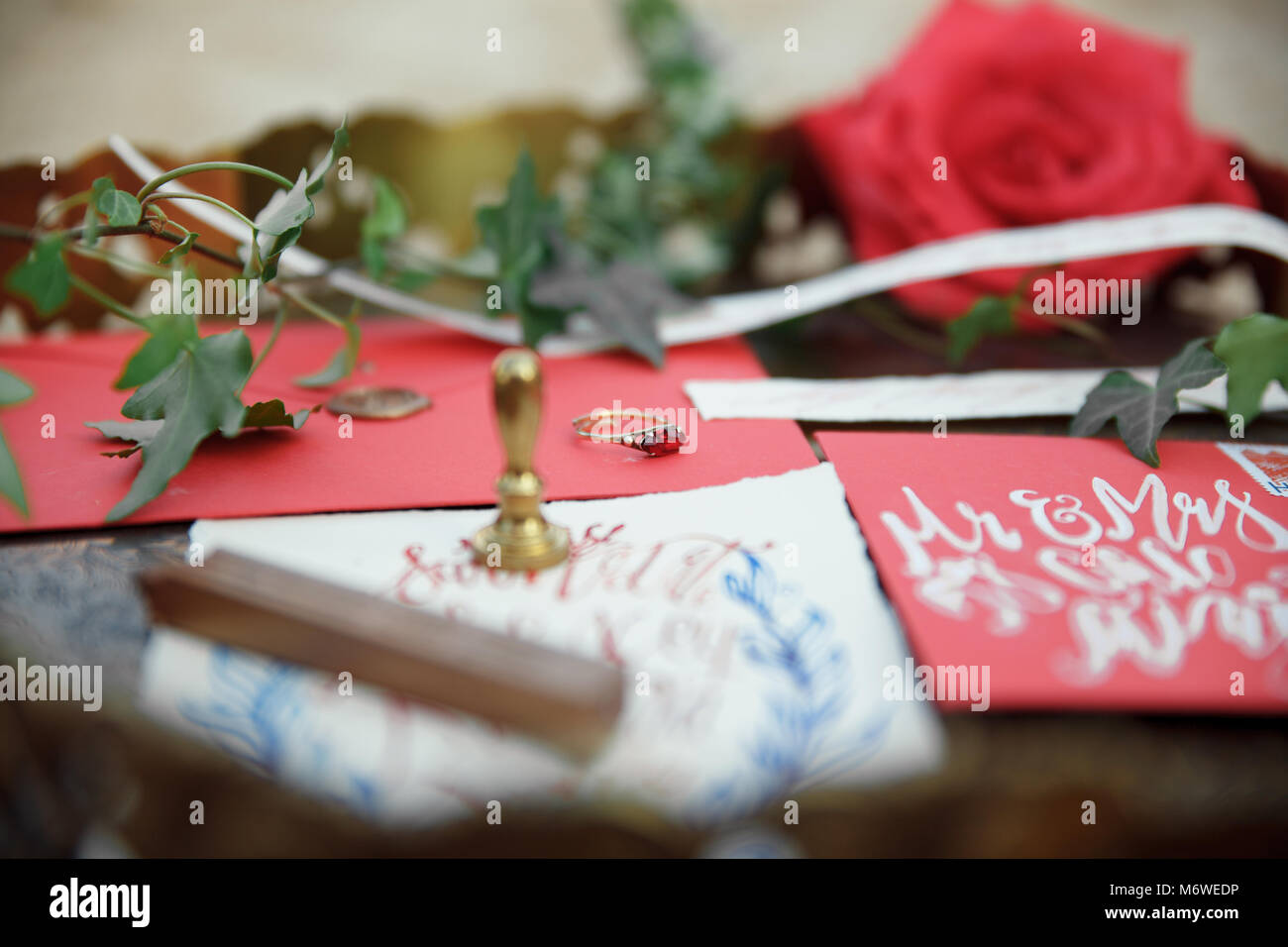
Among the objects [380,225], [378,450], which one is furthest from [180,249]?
[380,225]

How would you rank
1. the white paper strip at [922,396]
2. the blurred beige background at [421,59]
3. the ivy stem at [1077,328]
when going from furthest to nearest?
the blurred beige background at [421,59], the ivy stem at [1077,328], the white paper strip at [922,396]

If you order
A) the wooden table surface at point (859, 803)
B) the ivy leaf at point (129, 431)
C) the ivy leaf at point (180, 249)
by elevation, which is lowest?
the wooden table surface at point (859, 803)

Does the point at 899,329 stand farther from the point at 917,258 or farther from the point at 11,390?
the point at 11,390

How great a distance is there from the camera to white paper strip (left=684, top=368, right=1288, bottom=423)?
1.93ft

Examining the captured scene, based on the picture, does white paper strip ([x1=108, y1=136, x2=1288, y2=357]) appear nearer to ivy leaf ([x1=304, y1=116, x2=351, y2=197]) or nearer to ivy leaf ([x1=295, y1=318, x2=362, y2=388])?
ivy leaf ([x1=295, y1=318, x2=362, y2=388])

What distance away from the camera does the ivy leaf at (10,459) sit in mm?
356

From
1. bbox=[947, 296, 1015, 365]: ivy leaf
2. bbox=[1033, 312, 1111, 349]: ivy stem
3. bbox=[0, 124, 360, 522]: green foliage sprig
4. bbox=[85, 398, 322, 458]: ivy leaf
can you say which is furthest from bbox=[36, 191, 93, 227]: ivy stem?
bbox=[1033, 312, 1111, 349]: ivy stem

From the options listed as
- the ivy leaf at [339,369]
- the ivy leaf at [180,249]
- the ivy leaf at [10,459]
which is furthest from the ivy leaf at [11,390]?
the ivy leaf at [339,369]

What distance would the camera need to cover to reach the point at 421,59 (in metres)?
1.02

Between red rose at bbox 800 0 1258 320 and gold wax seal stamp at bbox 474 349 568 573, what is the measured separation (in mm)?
472

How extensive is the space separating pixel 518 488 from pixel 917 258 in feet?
1.51

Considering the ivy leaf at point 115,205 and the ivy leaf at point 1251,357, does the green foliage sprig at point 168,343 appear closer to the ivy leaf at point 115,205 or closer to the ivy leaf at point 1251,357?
the ivy leaf at point 115,205

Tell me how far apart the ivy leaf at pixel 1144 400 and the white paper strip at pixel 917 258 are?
0.55ft
